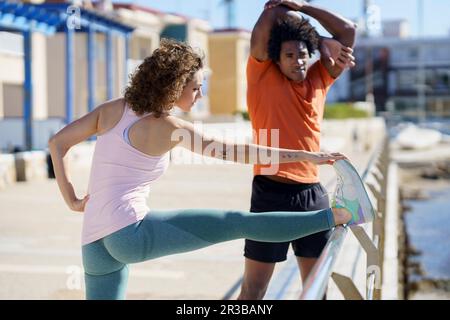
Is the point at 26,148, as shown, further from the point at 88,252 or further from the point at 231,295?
the point at 88,252

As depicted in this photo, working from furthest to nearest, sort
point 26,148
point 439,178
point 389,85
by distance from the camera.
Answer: point 389,85
point 439,178
point 26,148

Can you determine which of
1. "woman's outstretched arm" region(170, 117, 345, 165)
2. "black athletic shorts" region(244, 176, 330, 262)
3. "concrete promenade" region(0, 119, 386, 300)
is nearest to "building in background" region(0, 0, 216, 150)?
"concrete promenade" region(0, 119, 386, 300)

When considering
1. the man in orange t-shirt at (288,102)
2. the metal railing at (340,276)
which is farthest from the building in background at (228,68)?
the metal railing at (340,276)

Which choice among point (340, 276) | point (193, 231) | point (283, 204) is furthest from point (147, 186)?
point (340, 276)

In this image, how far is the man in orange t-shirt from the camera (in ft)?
10.2

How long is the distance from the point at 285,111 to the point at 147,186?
762 millimetres

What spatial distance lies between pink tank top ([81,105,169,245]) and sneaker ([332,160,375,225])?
24.5 inches

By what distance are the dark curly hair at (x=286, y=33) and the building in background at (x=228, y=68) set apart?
37278 millimetres

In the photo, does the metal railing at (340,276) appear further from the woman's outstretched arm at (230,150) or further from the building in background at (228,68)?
the building in background at (228,68)

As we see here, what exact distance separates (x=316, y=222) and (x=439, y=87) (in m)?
44.0

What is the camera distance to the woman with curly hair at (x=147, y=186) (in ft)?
8.10

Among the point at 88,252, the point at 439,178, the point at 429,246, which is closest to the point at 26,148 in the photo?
the point at 429,246

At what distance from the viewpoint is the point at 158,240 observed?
246 centimetres
